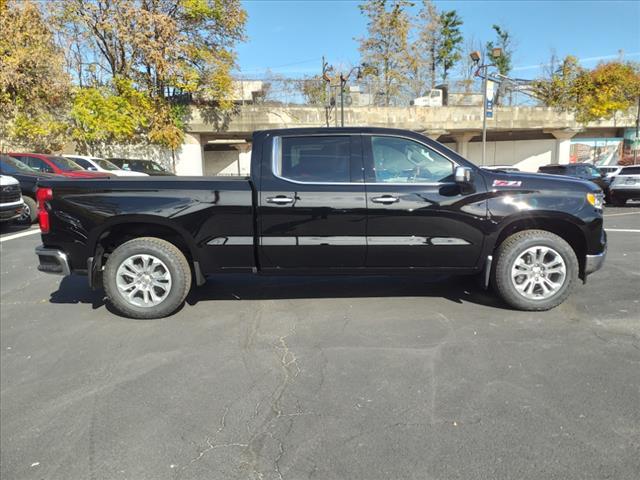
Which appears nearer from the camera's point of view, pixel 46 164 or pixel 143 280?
pixel 143 280

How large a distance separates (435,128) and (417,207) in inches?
998

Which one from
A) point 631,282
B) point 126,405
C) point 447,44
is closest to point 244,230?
point 126,405

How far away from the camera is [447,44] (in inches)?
1839

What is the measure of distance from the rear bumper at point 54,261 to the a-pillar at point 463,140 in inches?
1157

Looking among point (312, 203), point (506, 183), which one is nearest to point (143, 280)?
point (312, 203)

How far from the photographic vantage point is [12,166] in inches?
471

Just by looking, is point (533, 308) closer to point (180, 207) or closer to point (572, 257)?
point (572, 257)

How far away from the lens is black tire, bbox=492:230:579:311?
4.48 meters

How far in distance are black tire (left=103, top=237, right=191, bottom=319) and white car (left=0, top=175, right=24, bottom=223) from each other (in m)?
7.17

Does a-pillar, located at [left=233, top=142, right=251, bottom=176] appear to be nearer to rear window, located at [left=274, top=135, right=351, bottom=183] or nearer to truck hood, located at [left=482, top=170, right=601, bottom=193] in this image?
rear window, located at [left=274, top=135, right=351, bottom=183]

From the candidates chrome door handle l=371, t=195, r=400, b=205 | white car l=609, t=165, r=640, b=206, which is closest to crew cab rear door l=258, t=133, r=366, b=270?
chrome door handle l=371, t=195, r=400, b=205

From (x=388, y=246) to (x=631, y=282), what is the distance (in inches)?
128

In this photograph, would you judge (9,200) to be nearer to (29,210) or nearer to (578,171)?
(29,210)

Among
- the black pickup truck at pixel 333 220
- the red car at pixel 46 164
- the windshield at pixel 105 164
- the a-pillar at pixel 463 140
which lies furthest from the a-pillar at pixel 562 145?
the black pickup truck at pixel 333 220
